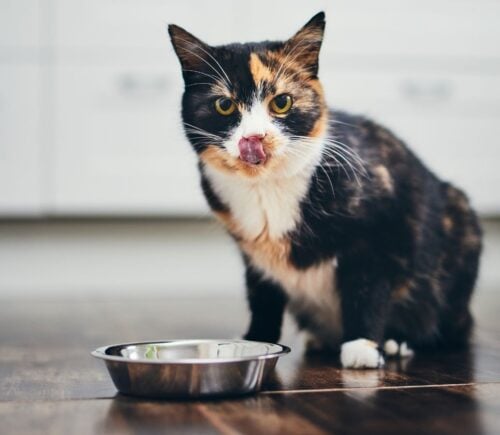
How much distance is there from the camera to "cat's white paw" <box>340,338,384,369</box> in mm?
1437

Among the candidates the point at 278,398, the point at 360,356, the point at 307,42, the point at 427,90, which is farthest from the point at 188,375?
the point at 427,90

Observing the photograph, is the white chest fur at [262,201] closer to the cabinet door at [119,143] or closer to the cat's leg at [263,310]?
the cat's leg at [263,310]

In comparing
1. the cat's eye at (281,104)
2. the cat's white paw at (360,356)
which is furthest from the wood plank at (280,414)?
the cat's eye at (281,104)

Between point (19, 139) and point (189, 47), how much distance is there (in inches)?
59.7

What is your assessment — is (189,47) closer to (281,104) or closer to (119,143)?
(281,104)

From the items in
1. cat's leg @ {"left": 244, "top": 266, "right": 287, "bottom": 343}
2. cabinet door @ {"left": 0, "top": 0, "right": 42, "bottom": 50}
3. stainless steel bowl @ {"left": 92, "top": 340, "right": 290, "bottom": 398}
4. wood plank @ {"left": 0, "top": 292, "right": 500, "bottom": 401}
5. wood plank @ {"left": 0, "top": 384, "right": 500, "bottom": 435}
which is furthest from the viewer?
cabinet door @ {"left": 0, "top": 0, "right": 42, "bottom": 50}

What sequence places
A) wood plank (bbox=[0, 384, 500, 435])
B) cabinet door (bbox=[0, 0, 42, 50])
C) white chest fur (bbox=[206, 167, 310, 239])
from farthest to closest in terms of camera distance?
1. cabinet door (bbox=[0, 0, 42, 50])
2. white chest fur (bbox=[206, 167, 310, 239])
3. wood plank (bbox=[0, 384, 500, 435])

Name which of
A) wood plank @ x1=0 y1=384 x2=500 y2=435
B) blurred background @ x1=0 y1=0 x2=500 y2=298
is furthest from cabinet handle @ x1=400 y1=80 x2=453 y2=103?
wood plank @ x1=0 y1=384 x2=500 y2=435

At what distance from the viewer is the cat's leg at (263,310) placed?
1634 mm

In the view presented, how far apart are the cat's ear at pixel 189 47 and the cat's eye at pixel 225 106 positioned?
78mm

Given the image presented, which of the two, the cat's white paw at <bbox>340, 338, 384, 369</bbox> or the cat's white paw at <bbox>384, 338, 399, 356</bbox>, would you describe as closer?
the cat's white paw at <bbox>340, 338, 384, 369</bbox>

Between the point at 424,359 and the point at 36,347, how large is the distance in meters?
0.69

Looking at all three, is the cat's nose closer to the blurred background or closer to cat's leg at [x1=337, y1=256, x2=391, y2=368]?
cat's leg at [x1=337, y1=256, x2=391, y2=368]

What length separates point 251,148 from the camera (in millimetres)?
1405
